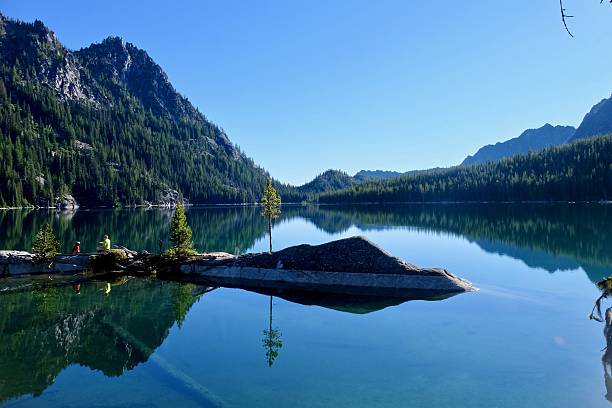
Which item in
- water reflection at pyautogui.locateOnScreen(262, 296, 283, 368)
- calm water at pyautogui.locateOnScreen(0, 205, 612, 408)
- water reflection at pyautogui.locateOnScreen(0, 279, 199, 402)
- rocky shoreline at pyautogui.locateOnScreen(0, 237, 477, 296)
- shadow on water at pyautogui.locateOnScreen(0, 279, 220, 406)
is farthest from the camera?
rocky shoreline at pyautogui.locateOnScreen(0, 237, 477, 296)

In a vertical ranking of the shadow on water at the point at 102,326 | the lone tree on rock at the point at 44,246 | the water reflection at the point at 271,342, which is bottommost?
the water reflection at the point at 271,342

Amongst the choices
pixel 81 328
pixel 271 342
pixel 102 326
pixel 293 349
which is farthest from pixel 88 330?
pixel 293 349

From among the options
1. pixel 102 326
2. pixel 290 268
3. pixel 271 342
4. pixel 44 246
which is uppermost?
pixel 44 246

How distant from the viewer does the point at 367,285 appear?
105ft

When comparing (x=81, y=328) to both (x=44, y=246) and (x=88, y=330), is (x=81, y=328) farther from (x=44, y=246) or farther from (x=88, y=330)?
(x=44, y=246)

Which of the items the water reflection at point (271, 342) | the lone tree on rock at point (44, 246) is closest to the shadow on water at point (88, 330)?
the water reflection at point (271, 342)

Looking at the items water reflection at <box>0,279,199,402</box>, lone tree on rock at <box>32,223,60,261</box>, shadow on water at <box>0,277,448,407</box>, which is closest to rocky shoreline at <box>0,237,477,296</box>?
lone tree on rock at <box>32,223,60,261</box>

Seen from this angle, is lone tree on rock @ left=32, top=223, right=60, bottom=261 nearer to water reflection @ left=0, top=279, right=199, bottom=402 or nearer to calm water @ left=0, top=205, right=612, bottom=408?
water reflection @ left=0, top=279, right=199, bottom=402

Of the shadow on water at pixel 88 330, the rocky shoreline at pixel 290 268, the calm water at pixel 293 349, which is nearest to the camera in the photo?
the calm water at pixel 293 349

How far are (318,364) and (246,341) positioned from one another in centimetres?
468

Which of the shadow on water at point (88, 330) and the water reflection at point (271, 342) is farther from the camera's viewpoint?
the water reflection at point (271, 342)

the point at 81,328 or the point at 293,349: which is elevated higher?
the point at 81,328

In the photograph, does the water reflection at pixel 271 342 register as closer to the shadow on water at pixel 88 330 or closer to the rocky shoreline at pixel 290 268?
the shadow on water at pixel 88 330

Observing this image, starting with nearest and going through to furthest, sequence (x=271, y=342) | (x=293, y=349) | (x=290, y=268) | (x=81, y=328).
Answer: (x=293, y=349) → (x=271, y=342) → (x=81, y=328) → (x=290, y=268)
